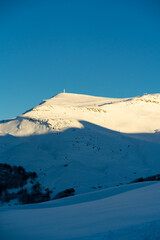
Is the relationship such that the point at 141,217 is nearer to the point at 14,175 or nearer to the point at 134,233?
the point at 134,233

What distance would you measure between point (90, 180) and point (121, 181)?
5.34ft

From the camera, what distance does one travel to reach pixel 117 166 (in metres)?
14.2


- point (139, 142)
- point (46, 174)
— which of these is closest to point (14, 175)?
point (46, 174)

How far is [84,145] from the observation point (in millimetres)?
17000

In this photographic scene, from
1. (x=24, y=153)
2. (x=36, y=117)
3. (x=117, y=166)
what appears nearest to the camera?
(x=117, y=166)

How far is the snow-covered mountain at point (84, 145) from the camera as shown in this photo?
12.8 metres

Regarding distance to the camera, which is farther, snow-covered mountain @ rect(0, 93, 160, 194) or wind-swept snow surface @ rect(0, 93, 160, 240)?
snow-covered mountain @ rect(0, 93, 160, 194)

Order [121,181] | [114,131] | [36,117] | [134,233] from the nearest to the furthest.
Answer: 1. [134,233]
2. [121,181]
3. [114,131]
4. [36,117]

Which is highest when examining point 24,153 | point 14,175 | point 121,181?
point 24,153

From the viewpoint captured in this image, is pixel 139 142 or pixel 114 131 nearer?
pixel 139 142

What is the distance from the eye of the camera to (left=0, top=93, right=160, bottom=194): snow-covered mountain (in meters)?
12.8

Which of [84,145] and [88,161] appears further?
[84,145]

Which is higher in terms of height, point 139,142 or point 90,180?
point 139,142

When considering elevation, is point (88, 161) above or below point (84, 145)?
below
